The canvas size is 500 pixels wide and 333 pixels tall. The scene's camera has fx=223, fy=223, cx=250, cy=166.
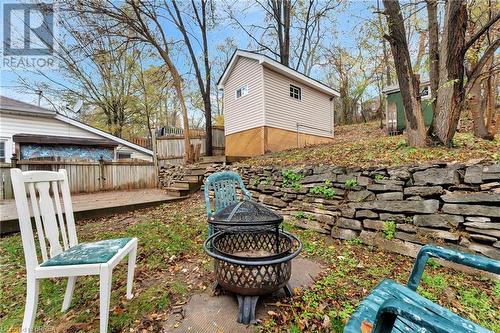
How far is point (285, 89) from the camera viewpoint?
9703mm

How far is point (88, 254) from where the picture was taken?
1748mm

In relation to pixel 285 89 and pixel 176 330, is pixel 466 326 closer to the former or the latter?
A: pixel 176 330

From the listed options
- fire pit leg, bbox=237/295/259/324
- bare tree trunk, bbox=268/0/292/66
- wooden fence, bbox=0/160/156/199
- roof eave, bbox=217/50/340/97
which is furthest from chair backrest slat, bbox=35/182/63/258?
bare tree trunk, bbox=268/0/292/66

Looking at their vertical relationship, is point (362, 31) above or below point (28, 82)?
below

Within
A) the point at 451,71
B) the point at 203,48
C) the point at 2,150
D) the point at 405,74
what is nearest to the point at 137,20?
the point at 203,48

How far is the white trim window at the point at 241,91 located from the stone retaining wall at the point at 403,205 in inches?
252

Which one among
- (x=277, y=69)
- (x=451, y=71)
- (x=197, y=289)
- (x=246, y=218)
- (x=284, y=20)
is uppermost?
(x=284, y=20)

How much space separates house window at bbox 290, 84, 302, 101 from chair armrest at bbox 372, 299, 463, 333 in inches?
392

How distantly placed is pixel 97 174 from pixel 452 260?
9275mm

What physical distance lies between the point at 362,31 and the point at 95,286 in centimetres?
689

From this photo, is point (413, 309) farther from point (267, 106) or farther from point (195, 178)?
point (267, 106)

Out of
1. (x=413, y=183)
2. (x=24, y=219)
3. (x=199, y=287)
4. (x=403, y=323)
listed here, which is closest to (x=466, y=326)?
(x=403, y=323)

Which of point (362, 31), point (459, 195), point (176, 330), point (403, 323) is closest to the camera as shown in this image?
point (403, 323)

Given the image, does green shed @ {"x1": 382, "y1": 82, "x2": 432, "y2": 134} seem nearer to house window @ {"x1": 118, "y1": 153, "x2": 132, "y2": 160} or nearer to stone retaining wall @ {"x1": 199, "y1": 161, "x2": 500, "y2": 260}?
stone retaining wall @ {"x1": 199, "y1": 161, "x2": 500, "y2": 260}
